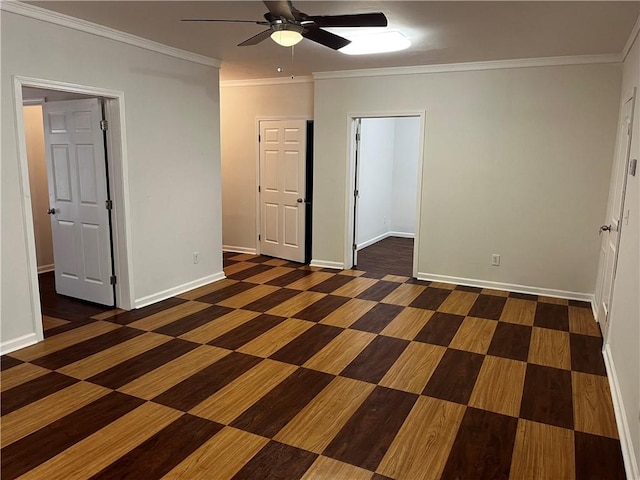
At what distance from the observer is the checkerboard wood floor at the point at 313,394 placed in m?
2.37

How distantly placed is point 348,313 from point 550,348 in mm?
1834

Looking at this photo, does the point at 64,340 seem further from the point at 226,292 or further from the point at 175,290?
the point at 226,292

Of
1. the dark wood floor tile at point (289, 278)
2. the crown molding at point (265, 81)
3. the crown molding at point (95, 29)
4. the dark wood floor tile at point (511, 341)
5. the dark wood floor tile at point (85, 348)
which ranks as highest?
the crown molding at point (265, 81)

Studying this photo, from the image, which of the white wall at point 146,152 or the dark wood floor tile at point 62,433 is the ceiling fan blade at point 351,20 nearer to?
the white wall at point 146,152

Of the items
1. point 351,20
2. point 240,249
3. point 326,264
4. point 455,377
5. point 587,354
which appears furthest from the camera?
point 240,249

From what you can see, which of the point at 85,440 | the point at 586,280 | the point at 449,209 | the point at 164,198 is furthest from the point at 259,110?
the point at 85,440

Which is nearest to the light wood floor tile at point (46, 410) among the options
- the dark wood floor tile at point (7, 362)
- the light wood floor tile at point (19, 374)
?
the light wood floor tile at point (19, 374)

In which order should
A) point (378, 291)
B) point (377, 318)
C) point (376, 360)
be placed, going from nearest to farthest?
point (376, 360) < point (377, 318) < point (378, 291)

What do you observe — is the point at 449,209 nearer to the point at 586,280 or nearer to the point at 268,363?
the point at 586,280

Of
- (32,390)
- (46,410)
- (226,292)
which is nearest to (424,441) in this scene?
(46,410)

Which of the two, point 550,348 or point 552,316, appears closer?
point 550,348

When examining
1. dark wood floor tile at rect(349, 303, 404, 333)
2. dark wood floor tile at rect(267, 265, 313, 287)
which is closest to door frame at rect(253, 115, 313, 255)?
dark wood floor tile at rect(267, 265, 313, 287)

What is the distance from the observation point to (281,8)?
263cm

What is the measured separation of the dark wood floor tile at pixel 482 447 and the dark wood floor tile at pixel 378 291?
2.33m
